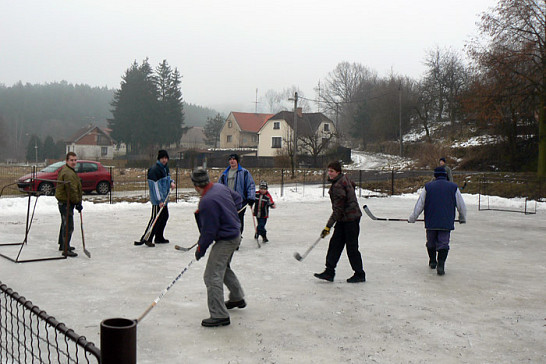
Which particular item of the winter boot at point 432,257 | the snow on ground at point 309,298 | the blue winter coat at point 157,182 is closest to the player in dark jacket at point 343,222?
the snow on ground at point 309,298

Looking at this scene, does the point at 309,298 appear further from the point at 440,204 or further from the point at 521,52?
the point at 521,52

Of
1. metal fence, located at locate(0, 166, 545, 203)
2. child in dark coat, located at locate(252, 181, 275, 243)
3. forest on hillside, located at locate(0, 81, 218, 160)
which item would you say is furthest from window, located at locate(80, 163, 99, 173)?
forest on hillside, located at locate(0, 81, 218, 160)

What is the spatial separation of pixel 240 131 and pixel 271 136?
1233 centimetres

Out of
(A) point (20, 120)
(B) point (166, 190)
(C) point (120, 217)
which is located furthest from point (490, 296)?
(A) point (20, 120)

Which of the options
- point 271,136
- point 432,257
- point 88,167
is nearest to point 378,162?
point 271,136

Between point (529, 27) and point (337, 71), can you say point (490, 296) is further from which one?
point (337, 71)

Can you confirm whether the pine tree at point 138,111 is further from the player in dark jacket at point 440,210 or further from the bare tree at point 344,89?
the player in dark jacket at point 440,210

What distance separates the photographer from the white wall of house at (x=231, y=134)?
76.6 m

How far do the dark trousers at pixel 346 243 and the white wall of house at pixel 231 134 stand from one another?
69355 millimetres

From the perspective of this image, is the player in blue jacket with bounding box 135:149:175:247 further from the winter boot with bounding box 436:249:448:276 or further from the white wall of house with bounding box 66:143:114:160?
the white wall of house with bounding box 66:143:114:160

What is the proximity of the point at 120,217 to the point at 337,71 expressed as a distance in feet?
259

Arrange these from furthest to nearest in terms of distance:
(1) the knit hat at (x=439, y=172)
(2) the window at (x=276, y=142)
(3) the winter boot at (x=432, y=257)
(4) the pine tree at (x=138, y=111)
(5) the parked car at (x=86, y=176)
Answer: (4) the pine tree at (x=138, y=111), (2) the window at (x=276, y=142), (5) the parked car at (x=86, y=176), (3) the winter boot at (x=432, y=257), (1) the knit hat at (x=439, y=172)

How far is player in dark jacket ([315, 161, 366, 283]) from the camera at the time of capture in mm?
7195

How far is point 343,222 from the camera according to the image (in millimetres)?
7238
